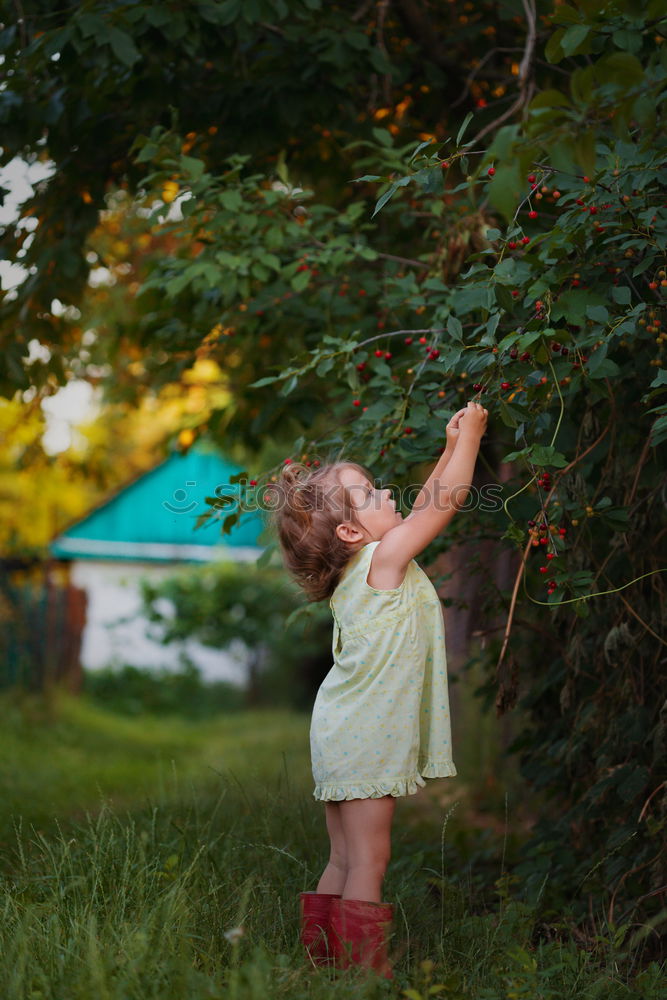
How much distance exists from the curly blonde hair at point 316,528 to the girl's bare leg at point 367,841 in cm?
57

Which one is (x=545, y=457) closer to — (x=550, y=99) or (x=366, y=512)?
(x=366, y=512)

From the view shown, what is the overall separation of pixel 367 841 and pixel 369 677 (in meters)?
0.38

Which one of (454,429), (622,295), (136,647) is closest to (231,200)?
(454,429)

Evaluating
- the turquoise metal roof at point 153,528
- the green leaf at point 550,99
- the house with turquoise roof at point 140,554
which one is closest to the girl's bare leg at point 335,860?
the green leaf at point 550,99

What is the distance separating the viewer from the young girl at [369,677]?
2393 millimetres

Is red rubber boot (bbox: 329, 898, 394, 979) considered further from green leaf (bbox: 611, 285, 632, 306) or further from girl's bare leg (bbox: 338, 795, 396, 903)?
green leaf (bbox: 611, 285, 632, 306)

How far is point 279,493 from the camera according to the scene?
273cm

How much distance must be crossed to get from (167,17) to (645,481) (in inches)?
88.4

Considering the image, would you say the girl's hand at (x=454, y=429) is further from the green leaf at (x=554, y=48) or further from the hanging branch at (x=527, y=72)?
the hanging branch at (x=527, y=72)

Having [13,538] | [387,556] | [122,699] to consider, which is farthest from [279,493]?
[122,699]

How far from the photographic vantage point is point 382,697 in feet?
7.96

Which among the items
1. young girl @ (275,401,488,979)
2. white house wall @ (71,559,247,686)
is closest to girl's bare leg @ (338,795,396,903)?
young girl @ (275,401,488,979)

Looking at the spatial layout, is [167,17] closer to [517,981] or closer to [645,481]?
[645,481]

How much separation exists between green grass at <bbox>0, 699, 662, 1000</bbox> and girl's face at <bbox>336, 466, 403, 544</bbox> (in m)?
0.89
